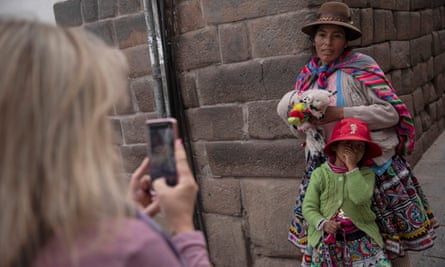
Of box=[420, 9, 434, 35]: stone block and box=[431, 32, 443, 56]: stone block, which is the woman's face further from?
box=[431, 32, 443, 56]: stone block

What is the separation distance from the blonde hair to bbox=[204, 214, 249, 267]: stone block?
9.15ft

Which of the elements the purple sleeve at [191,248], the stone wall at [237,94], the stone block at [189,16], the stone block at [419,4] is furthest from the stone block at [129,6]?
the stone block at [419,4]

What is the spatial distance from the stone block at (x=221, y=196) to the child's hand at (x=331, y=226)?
127 cm

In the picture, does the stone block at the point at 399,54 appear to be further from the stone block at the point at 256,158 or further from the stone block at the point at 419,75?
the stone block at the point at 256,158

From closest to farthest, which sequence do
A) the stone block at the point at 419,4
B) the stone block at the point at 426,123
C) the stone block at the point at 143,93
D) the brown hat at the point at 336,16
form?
the brown hat at the point at 336,16
the stone block at the point at 143,93
the stone block at the point at 419,4
the stone block at the point at 426,123

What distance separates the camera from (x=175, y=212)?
4.36 feet

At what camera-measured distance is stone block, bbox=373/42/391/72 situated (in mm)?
3917

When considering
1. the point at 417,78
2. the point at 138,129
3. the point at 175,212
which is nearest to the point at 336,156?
the point at 175,212

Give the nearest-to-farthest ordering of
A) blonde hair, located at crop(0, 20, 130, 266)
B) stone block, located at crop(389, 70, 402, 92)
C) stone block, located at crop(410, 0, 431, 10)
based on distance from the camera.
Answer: blonde hair, located at crop(0, 20, 130, 266)
stone block, located at crop(389, 70, 402, 92)
stone block, located at crop(410, 0, 431, 10)

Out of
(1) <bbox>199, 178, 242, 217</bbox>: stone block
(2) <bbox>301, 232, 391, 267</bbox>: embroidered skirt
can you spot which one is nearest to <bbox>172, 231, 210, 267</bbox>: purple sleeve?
(2) <bbox>301, 232, 391, 267</bbox>: embroidered skirt

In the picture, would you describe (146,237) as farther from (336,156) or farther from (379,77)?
(379,77)

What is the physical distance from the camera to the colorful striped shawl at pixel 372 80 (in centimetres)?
246

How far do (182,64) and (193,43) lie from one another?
0.67 feet

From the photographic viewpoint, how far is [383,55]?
4.09m
